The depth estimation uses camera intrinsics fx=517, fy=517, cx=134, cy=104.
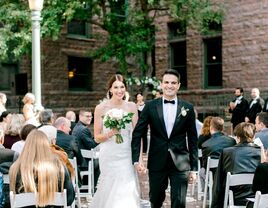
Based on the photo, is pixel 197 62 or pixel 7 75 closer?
pixel 7 75

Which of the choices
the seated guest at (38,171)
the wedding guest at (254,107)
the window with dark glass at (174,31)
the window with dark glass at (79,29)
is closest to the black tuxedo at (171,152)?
the seated guest at (38,171)

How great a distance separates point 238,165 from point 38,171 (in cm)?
265

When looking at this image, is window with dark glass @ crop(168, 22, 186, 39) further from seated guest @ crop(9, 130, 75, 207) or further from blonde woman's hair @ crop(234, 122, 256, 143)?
seated guest @ crop(9, 130, 75, 207)

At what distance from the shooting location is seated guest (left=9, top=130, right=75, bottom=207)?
472 centimetres

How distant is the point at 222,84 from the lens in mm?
21109

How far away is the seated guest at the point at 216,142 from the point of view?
312 inches

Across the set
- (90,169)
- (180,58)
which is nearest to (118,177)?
(90,169)

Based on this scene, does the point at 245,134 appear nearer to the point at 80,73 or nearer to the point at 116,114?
the point at 116,114

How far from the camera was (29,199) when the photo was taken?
464 centimetres

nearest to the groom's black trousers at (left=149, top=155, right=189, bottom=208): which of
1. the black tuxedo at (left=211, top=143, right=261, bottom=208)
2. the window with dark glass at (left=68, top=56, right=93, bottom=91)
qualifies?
the black tuxedo at (left=211, top=143, right=261, bottom=208)

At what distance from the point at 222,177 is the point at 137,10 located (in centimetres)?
1241

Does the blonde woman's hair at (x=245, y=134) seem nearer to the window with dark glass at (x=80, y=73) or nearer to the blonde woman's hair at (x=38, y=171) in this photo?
the blonde woman's hair at (x=38, y=171)

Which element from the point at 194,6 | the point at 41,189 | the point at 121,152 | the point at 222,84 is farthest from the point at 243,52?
the point at 41,189

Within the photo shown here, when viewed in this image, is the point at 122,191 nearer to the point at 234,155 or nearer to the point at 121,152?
the point at 121,152
